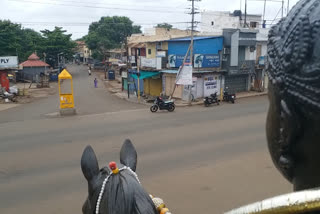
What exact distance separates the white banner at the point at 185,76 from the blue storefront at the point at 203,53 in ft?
5.90

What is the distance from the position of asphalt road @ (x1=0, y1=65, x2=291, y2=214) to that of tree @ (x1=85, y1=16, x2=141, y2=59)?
2884 centimetres

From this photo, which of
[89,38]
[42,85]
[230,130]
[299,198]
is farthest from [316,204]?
[89,38]

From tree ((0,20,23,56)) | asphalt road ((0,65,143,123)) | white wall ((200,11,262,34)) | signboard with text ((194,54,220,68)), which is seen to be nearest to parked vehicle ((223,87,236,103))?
signboard with text ((194,54,220,68))

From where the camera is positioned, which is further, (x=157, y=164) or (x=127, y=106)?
(x=127, y=106)

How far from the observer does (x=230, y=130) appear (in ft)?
31.7

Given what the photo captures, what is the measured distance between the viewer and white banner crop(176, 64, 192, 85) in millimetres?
14158

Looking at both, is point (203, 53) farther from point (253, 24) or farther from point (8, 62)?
point (253, 24)

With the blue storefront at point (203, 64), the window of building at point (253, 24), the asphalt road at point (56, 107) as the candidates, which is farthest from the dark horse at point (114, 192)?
the window of building at point (253, 24)

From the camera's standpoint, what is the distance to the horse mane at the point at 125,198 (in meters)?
1.61

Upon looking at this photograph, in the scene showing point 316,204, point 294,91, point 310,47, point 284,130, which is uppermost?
point 310,47

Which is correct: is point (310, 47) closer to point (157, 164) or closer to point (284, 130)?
point (284, 130)

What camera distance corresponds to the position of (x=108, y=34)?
49125 millimetres

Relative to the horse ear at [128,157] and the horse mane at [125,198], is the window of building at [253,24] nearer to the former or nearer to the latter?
A: the horse ear at [128,157]

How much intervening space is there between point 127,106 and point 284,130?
48.0ft
